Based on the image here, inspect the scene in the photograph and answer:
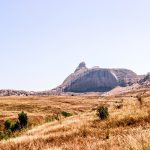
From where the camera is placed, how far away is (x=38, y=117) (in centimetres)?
7856

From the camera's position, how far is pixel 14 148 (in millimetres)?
14523

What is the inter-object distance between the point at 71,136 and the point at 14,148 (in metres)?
4.03

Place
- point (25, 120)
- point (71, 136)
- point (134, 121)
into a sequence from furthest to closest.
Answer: point (25, 120)
point (134, 121)
point (71, 136)

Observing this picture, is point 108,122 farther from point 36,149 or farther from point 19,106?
point 19,106

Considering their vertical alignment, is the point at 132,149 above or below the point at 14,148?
above

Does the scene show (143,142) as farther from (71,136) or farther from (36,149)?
(71,136)

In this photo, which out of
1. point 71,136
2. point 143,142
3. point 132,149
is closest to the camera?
point 132,149

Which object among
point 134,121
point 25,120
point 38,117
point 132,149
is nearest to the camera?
point 132,149

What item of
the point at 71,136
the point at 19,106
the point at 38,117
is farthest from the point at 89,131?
the point at 19,106

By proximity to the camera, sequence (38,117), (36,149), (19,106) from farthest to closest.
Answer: (19,106)
(38,117)
(36,149)

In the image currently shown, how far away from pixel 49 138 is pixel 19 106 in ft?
334

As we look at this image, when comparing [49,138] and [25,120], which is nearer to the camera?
[49,138]

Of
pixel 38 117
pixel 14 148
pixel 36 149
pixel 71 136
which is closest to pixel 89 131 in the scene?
pixel 71 136

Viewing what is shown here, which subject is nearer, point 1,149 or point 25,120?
point 1,149
